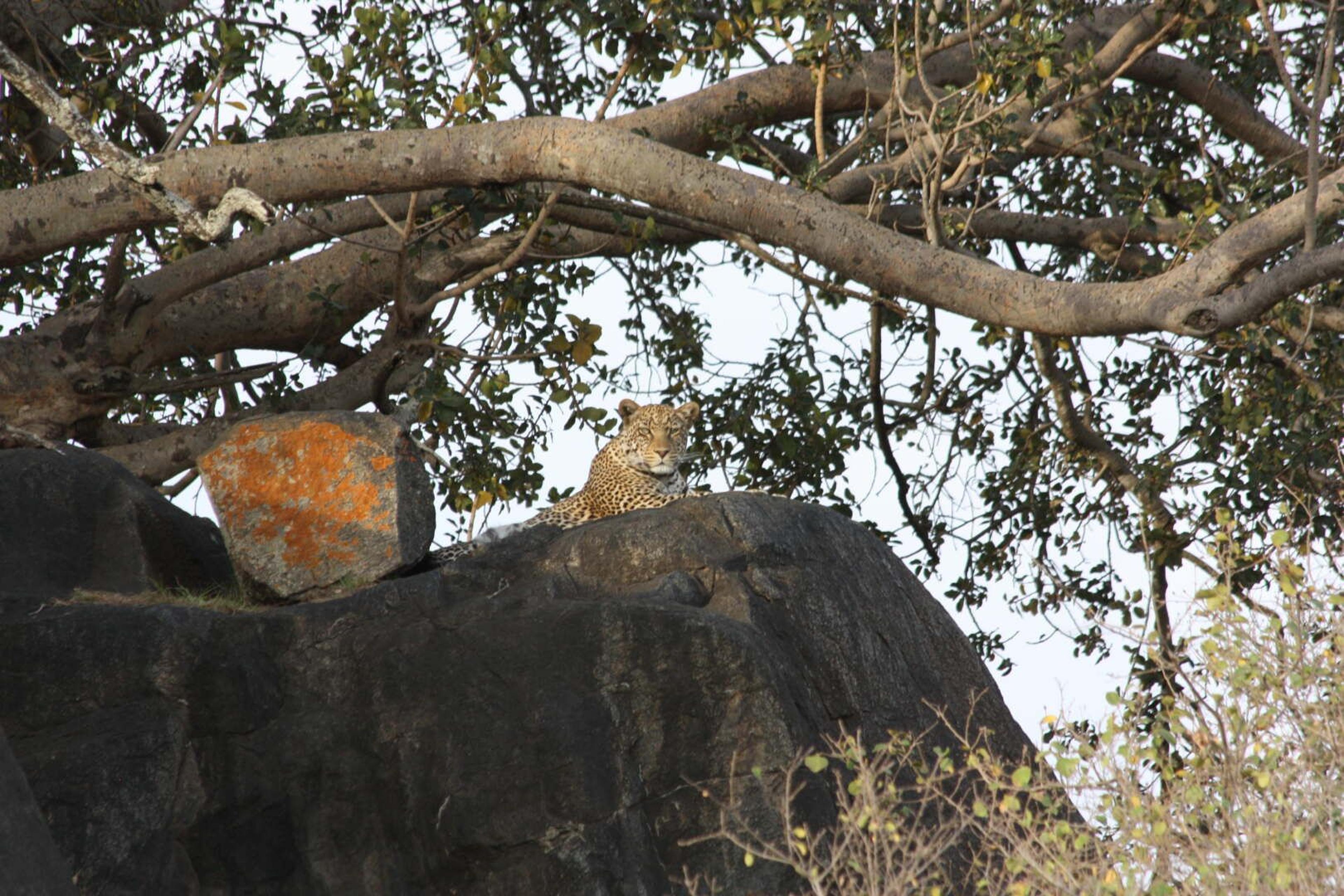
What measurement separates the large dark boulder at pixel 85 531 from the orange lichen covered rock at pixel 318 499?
369 mm

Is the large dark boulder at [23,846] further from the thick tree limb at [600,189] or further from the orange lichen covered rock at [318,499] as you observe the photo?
the thick tree limb at [600,189]

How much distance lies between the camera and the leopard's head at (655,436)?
436 inches

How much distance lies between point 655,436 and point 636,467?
254mm

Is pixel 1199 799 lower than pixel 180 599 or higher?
lower

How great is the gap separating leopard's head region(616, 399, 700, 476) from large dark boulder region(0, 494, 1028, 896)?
11.0 feet

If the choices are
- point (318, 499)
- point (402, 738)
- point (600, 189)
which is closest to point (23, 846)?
point (402, 738)

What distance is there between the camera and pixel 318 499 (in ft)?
27.7

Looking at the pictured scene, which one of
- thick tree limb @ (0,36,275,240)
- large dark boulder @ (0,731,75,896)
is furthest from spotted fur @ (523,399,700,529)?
large dark boulder @ (0,731,75,896)

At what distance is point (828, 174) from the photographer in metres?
10.5

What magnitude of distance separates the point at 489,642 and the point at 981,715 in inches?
119

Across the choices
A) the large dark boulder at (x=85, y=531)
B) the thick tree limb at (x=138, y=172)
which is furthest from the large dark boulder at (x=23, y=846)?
the thick tree limb at (x=138, y=172)

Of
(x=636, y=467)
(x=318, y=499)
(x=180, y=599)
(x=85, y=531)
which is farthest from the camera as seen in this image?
(x=636, y=467)

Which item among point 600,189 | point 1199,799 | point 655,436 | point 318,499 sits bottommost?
point 1199,799

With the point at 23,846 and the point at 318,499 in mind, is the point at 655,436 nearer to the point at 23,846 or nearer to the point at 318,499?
the point at 318,499
